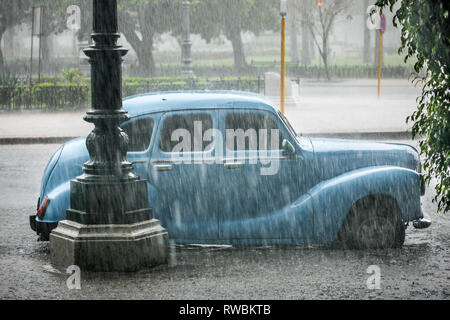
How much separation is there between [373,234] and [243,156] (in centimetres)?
147

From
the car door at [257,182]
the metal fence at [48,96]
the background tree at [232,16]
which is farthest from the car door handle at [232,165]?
the background tree at [232,16]

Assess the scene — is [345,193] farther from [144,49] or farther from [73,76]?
[144,49]

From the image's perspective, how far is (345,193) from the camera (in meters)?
7.18

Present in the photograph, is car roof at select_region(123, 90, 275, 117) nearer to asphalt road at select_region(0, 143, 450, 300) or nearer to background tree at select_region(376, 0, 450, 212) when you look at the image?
asphalt road at select_region(0, 143, 450, 300)

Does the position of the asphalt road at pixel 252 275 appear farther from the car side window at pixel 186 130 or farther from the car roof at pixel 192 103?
the car roof at pixel 192 103

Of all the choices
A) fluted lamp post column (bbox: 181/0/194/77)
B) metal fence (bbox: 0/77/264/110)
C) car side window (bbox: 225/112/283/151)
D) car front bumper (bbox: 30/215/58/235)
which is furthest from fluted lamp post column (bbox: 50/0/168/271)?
fluted lamp post column (bbox: 181/0/194/77)

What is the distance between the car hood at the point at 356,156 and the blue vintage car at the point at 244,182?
0.05ft

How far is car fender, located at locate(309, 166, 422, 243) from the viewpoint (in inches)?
282

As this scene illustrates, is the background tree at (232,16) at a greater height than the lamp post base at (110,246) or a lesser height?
greater

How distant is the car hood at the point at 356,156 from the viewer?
734 cm

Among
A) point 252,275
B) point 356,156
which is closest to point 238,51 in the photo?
point 356,156

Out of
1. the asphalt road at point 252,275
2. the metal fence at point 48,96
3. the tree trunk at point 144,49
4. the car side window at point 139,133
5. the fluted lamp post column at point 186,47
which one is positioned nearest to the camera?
the asphalt road at point 252,275

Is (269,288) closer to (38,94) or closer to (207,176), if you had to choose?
(207,176)
